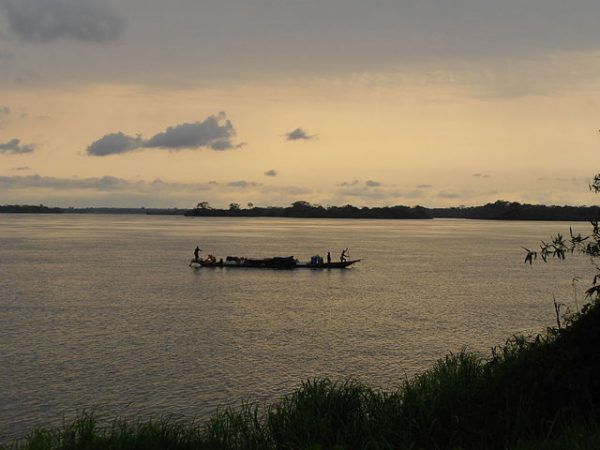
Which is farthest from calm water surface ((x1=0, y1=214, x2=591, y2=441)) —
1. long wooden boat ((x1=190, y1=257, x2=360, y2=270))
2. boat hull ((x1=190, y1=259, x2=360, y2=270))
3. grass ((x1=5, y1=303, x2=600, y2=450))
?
grass ((x1=5, y1=303, x2=600, y2=450))

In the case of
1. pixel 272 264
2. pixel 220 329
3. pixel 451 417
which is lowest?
pixel 220 329

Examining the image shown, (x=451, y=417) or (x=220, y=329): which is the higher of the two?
(x=451, y=417)

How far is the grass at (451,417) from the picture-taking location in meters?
12.8

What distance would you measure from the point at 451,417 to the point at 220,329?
71.7ft

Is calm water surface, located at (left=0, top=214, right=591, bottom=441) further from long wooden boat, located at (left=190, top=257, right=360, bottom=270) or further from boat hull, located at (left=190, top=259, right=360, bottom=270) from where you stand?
boat hull, located at (left=190, top=259, right=360, bottom=270)

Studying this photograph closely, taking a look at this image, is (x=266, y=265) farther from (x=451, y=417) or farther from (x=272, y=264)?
(x=451, y=417)

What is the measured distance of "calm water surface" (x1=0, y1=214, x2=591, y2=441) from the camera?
73.9 ft

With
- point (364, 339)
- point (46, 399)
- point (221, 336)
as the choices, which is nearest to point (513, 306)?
point (364, 339)

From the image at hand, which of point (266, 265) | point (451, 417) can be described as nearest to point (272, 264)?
point (266, 265)

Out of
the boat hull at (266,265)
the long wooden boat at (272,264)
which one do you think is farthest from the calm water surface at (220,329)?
the boat hull at (266,265)

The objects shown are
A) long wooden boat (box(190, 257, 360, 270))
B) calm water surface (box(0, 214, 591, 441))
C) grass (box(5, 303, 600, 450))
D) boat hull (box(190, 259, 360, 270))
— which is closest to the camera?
grass (box(5, 303, 600, 450))

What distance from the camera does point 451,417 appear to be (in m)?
14.2

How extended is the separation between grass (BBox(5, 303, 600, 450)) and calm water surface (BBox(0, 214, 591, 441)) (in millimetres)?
5938

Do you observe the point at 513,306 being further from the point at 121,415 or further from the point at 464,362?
the point at 121,415
